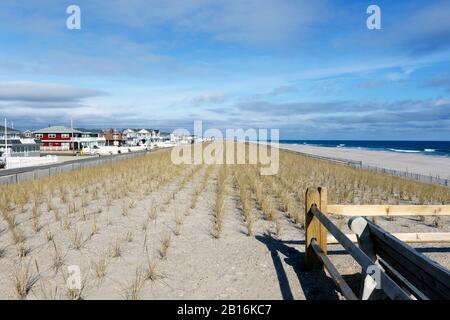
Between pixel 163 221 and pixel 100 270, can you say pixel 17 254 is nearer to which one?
pixel 100 270

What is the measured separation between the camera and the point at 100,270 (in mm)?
5027

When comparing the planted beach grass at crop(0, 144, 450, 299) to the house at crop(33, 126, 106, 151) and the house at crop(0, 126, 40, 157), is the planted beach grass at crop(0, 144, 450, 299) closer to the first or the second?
the house at crop(0, 126, 40, 157)

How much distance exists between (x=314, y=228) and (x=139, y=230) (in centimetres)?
414

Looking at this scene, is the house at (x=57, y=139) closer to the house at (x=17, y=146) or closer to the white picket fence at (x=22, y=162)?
the house at (x=17, y=146)

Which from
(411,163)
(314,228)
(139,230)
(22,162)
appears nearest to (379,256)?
(314,228)

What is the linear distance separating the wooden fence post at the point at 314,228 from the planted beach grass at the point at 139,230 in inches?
27.6

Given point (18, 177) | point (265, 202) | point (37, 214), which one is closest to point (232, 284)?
point (265, 202)

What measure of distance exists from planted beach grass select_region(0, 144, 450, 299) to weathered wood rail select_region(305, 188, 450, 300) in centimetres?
106

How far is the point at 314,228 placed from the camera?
5242mm

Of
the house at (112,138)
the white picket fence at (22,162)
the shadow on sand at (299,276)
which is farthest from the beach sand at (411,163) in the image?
the house at (112,138)

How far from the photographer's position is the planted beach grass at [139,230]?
191 inches

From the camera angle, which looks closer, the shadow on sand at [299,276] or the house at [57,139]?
the shadow on sand at [299,276]

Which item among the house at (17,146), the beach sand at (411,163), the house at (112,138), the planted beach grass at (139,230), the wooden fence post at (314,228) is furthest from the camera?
the house at (112,138)

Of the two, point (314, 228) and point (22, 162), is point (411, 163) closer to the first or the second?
point (314, 228)
